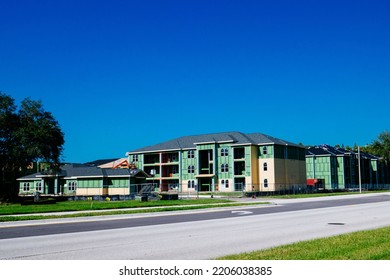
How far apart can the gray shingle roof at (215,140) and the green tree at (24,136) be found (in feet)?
91.1

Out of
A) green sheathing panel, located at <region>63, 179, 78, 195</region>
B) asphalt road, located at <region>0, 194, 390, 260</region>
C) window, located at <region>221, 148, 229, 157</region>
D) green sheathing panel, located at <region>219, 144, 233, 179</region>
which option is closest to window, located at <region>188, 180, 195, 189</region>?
green sheathing panel, located at <region>219, 144, 233, 179</region>

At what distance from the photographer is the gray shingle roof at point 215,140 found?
244 ft

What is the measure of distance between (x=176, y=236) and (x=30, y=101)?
162 feet

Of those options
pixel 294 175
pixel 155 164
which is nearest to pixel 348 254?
pixel 294 175

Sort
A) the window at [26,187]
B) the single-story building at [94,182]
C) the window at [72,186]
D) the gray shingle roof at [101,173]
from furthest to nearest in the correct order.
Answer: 1. the window at [26,187]
2. the window at [72,186]
3. the gray shingle roof at [101,173]
4. the single-story building at [94,182]

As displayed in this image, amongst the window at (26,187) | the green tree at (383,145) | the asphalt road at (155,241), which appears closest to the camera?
the asphalt road at (155,241)

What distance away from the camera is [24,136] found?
178 ft

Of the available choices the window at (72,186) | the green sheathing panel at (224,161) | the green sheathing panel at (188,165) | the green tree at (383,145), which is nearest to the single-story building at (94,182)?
the window at (72,186)

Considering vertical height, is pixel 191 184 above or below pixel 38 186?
above

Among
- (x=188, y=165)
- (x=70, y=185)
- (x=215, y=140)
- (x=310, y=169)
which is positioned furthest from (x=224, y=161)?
(x=70, y=185)

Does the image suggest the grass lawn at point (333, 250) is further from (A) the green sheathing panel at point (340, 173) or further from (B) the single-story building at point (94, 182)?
(A) the green sheathing panel at point (340, 173)

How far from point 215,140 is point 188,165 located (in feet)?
23.1

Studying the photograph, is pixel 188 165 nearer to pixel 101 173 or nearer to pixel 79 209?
pixel 101 173

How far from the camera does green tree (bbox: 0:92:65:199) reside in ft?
179
